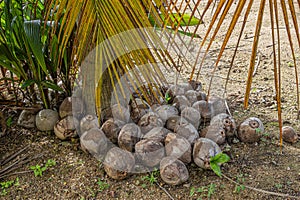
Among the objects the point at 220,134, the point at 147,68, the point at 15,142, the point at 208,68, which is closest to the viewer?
the point at 147,68

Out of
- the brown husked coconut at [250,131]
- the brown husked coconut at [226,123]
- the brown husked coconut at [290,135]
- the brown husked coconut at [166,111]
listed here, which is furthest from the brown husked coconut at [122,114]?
the brown husked coconut at [290,135]

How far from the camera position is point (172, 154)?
4.07 feet

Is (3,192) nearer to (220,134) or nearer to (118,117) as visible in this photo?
(118,117)

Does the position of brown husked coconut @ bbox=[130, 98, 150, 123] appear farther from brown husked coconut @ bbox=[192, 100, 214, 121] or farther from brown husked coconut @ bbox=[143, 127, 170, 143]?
brown husked coconut @ bbox=[192, 100, 214, 121]

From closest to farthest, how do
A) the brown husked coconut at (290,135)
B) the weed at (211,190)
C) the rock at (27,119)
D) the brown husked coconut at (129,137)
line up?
the weed at (211,190) → the brown husked coconut at (129,137) → the brown husked coconut at (290,135) → the rock at (27,119)

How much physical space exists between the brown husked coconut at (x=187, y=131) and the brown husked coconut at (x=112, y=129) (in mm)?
223

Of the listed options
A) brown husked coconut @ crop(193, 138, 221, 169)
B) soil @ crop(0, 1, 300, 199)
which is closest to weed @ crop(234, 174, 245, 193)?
soil @ crop(0, 1, 300, 199)

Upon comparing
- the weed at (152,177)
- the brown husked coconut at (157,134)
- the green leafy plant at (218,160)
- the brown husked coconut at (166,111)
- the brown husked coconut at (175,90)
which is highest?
the brown husked coconut at (175,90)

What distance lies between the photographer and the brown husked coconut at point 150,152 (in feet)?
4.05

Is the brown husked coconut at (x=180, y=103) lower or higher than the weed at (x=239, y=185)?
higher

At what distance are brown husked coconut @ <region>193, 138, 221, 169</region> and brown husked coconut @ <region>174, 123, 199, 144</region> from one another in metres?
0.04

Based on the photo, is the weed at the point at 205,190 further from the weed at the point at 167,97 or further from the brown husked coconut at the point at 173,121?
the weed at the point at 167,97

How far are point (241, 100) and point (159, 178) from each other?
2.25ft

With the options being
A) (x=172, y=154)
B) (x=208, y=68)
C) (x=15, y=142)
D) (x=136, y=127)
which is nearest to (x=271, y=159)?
(x=172, y=154)
